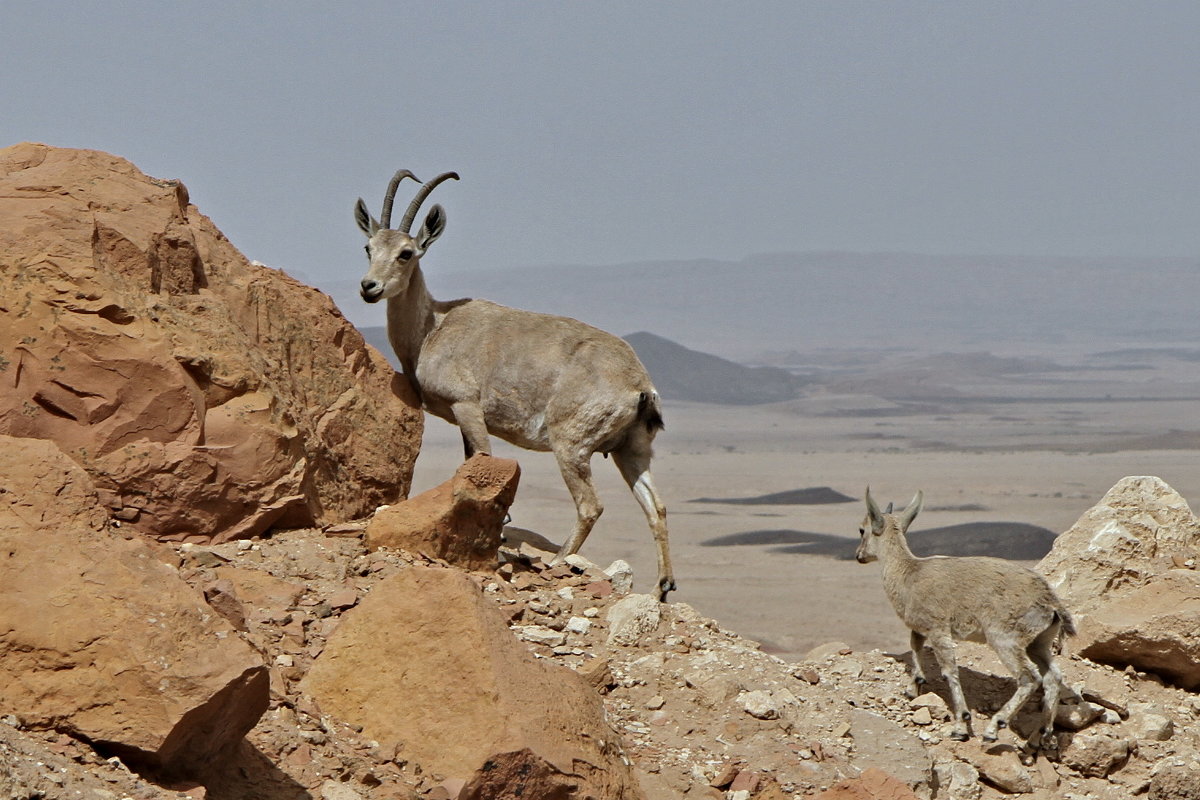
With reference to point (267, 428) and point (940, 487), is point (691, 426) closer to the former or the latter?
point (940, 487)

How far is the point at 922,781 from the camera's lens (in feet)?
31.4

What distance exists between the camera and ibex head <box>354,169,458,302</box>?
12.2 m

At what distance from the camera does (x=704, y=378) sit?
11888 centimetres

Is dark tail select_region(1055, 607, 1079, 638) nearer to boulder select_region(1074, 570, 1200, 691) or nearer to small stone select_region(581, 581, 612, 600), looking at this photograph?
boulder select_region(1074, 570, 1200, 691)

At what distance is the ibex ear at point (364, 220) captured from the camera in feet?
42.0

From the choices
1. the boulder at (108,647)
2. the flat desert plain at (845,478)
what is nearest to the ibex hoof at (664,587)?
the boulder at (108,647)

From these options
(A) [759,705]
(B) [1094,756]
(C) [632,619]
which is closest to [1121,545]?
(B) [1094,756]

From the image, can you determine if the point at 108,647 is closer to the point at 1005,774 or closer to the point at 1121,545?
the point at 1005,774

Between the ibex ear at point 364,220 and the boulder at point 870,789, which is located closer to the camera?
the boulder at point 870,789

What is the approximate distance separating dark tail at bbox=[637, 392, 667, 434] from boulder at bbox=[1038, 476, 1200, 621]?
3661 millimetres

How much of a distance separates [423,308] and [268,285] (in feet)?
5.65

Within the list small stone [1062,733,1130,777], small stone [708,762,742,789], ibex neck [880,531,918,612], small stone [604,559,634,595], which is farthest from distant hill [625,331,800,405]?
small stone [708,762,742,789]

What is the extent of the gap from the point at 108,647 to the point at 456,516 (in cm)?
404

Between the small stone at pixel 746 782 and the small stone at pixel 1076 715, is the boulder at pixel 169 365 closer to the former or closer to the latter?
the small stone at pixel 746 782
